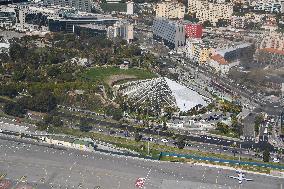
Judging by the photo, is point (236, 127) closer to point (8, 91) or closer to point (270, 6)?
point (8, 91)

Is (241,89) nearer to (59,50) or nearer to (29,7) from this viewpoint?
(59,50)

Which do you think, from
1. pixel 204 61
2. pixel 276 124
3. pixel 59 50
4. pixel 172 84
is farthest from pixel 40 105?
pixel 204 61

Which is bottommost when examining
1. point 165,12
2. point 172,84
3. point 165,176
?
point 165,176

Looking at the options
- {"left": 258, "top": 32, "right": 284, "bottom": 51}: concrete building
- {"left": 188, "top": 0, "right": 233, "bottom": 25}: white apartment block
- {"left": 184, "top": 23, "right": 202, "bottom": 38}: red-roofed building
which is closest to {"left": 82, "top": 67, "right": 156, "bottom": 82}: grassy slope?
{"left": 184, "top": 23, "right": 202, "bottom": 38}: red-roofed building

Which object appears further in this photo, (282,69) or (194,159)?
(282,69)

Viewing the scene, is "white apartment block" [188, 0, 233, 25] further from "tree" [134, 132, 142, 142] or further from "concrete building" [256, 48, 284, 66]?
"tree" [134, 132, 142, 142]

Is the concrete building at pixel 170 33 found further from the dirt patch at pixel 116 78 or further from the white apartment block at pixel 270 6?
the white apartment block at pixel 270 6

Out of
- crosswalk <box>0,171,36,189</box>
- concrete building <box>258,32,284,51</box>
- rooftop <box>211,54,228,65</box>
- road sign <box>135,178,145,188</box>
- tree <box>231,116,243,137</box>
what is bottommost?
road sign <box>135,178,145,188</box>
